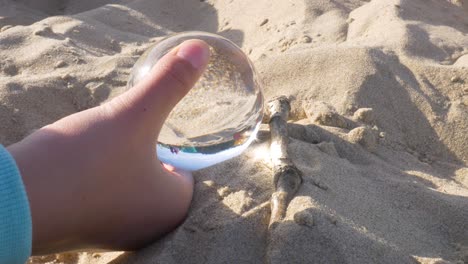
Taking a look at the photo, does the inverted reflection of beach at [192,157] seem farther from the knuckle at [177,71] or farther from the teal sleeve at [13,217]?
the teal sleeve at [13,217]

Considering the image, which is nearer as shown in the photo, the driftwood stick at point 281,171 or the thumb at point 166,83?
the thumb at point 166,83

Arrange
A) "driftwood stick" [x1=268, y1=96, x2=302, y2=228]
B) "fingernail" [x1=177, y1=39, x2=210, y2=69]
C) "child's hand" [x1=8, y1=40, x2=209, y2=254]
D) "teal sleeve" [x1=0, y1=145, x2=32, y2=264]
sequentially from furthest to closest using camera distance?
1. "driftwood stick" [x1=268, y1=96, x2=302, y2=228]
2. "fingernail" [x1=177, y1=39, x2=210, y2=69]
3. "child's hand" [x1=8, y1=40, x2=209, y2=254]
4. "teal sleeve" [x1=0, y1=145, x2=32, y2=264]

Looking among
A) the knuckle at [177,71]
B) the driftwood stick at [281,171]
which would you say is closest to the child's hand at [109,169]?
the knuckle at [177,71]

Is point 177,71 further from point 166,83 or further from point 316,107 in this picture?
point 316,107

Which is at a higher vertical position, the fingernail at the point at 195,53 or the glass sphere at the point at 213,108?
the fingernail at the point at 195,53

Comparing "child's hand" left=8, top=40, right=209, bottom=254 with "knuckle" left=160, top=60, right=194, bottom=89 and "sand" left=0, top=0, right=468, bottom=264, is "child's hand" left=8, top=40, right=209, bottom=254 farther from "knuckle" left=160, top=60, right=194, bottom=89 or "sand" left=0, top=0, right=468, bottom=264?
"sand" left=0, top=0, right=468, bottom=264

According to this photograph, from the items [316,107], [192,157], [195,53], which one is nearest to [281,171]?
[192,157]

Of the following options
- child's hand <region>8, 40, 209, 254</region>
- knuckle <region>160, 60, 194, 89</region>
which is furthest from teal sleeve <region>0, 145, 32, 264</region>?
knuckle <region>160, 60, 194, 89</region>
